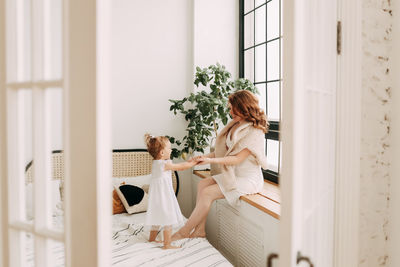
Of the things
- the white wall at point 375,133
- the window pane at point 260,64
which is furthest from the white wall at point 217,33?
the white wall at point 375,133

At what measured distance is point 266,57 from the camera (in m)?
3.72

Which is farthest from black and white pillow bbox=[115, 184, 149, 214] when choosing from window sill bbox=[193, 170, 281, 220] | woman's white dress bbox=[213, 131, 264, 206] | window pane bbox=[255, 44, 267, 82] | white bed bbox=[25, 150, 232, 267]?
window pane bbox=[255, 44, 267, 82]

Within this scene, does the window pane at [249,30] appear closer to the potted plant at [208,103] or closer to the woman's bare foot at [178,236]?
the potted plant at [208,103]

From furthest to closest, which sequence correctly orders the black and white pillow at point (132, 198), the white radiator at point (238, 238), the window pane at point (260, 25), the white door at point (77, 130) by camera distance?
1. the window pane at point (260, 25)
2. the black and white pillow at point (132, 198)
3. the white radiator at point (238, 238)
4. the white door at point (77, 130)

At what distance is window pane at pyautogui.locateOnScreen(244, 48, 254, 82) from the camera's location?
4.05m

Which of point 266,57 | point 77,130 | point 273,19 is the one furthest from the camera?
point 266,57

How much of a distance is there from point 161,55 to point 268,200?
7.58ft

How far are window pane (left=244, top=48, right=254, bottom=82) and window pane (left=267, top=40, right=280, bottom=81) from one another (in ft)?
1.22

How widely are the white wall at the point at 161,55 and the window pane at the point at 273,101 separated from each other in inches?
26.7

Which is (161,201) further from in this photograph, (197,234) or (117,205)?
(117,205)

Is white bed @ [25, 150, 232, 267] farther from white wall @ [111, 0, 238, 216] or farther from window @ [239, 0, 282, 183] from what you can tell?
window @ [239, 0, 282, 183]

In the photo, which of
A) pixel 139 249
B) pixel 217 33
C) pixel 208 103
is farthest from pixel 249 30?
pixel 139 249

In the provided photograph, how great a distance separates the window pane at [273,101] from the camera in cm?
354

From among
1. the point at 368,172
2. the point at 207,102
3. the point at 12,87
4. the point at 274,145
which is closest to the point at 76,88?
the point at 12,87
